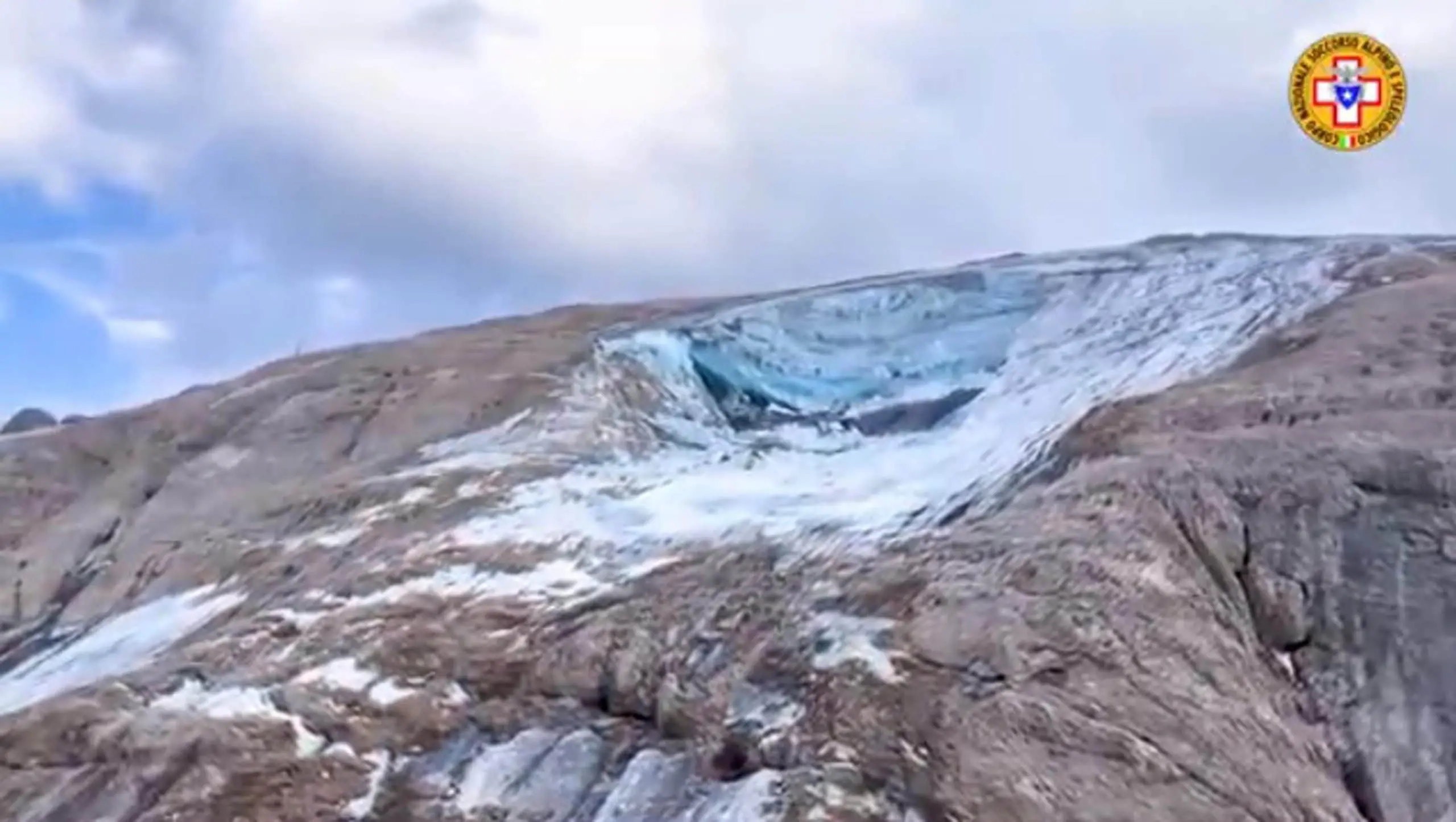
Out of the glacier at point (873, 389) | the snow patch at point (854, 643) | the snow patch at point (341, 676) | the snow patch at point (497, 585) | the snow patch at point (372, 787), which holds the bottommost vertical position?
the snow patch at point (372, 787)

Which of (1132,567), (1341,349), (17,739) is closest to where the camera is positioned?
(1132,567)

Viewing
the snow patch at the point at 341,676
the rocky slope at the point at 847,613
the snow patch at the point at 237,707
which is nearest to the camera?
the rocky slope at the point at 847,613

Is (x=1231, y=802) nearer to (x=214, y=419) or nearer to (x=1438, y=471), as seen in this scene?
(x=1438, y=471)

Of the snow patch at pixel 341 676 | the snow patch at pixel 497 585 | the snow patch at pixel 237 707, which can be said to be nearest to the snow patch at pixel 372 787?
the snow patch at pixel 237 707

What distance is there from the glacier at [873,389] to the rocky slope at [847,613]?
0.05 metres

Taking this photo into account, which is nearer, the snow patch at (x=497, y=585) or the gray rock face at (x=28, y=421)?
the snow patch at (x=497, y=585)

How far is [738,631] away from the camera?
7512mm

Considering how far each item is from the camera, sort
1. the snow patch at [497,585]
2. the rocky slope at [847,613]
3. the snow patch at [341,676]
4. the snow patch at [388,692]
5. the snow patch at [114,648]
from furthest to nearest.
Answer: the snow patch at [114,648], the snow patch at [497,585], the snow patch at [341,676], the snow patch at [388,692], the rocky slope at [847,613]

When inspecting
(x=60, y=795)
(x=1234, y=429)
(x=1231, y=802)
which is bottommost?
(x=1231, y=802)

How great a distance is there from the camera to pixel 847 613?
7367 mm

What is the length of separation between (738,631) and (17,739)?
10.5 feet

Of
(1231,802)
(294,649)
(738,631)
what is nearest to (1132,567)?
(1231,802)

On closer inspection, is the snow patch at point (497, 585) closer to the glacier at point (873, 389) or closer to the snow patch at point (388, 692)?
the glacier at point (873, 389)

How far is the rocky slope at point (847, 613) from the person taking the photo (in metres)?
6.78
